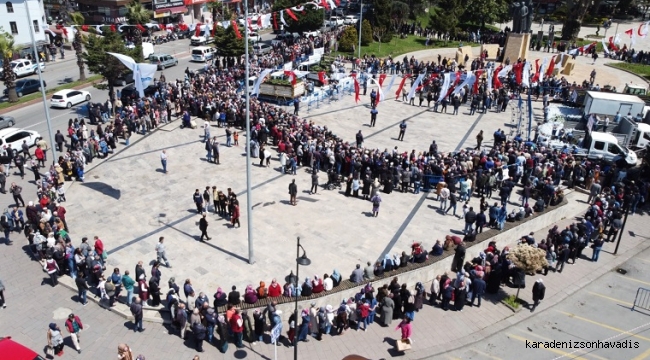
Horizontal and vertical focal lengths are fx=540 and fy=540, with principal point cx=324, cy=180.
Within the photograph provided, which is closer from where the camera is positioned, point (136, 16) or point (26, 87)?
point (26, 87)

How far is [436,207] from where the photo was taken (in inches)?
904

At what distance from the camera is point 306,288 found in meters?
15.9

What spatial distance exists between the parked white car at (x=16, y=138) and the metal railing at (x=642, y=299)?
90.2 feet

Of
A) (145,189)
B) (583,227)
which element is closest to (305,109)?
(145,189)

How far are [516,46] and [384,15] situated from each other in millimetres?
16260

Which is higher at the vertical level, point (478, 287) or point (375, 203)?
point (375, 203)

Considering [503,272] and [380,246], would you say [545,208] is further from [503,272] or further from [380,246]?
[380,246]

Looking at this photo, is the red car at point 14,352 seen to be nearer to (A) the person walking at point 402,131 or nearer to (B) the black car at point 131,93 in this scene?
(A) the person walking at point 402,131

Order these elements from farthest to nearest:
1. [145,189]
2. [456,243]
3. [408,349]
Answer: [145,189], [456,243], [408,349]

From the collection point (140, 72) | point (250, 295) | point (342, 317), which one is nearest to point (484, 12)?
point (140, 72)

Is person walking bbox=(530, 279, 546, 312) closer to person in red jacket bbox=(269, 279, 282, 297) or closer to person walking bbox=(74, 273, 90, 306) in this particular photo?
person in red jacket bbox=(269, 279, 282, 297)

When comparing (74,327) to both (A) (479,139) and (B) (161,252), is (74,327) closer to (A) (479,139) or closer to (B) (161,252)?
(B) (161,252)

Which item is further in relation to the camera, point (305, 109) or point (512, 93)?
point (512, 93)

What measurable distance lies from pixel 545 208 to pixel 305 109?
17888 millimetres
